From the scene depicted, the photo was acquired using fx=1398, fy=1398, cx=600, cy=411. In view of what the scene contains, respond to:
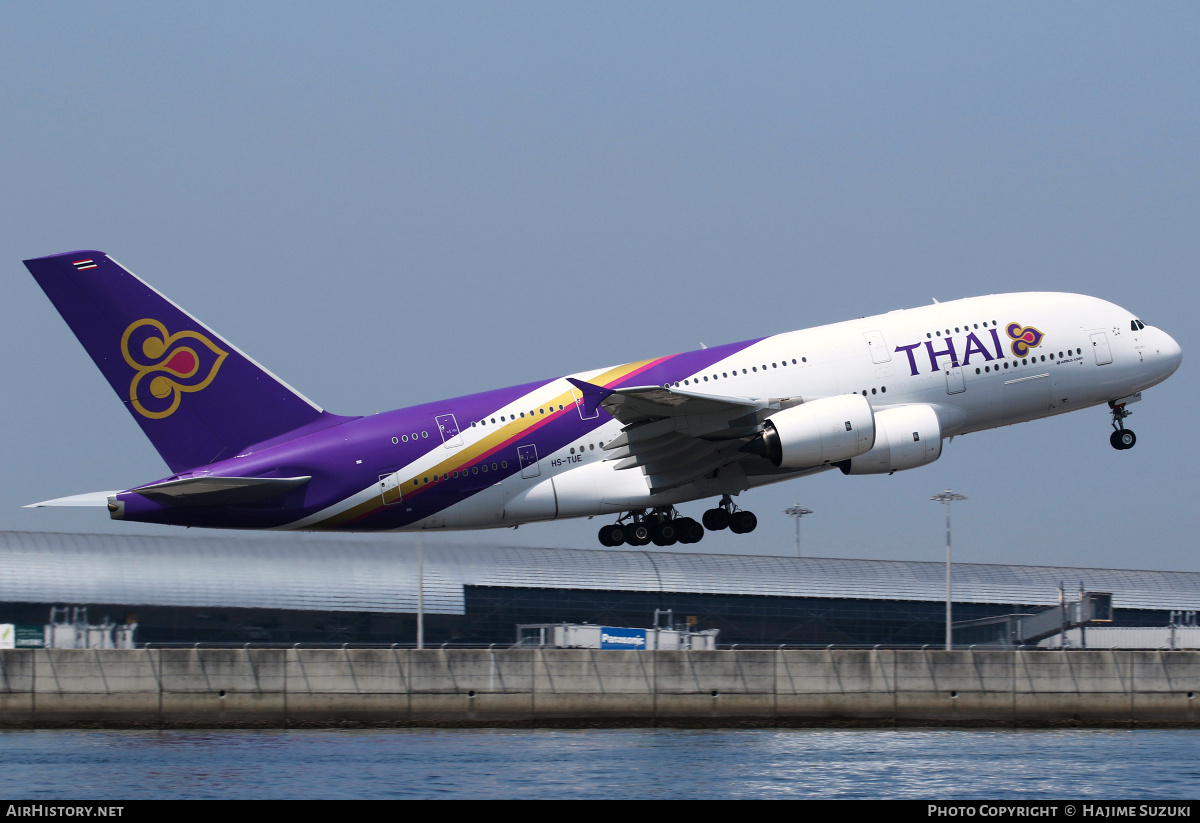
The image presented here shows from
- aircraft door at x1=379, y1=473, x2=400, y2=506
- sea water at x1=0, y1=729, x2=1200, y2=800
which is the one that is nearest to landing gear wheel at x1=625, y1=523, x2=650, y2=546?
sea water at x1=0, y1=729, x2=1200, y2=800

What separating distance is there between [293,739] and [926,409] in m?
31.8

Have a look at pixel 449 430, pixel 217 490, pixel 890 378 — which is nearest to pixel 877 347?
pixel 890 378

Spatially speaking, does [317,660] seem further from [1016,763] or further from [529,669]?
[1016,763]

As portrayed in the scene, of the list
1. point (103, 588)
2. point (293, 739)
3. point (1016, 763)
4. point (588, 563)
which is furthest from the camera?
point (588, 563)

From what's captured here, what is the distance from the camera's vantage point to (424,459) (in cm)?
4678

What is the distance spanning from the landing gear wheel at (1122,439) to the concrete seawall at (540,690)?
1597cm

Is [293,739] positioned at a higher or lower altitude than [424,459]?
lower

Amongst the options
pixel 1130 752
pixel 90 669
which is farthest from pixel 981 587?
pixel 90 669

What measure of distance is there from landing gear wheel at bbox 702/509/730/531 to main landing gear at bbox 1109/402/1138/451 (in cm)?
1565

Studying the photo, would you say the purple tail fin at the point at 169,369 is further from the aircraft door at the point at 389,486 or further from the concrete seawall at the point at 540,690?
the concrete seawall at the point at 540,690

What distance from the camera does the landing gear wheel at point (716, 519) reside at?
51.1 metres

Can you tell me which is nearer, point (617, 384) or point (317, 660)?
point (617, 384)

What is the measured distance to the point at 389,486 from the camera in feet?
153

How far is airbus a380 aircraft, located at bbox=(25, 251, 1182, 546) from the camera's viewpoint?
46.6 metres
